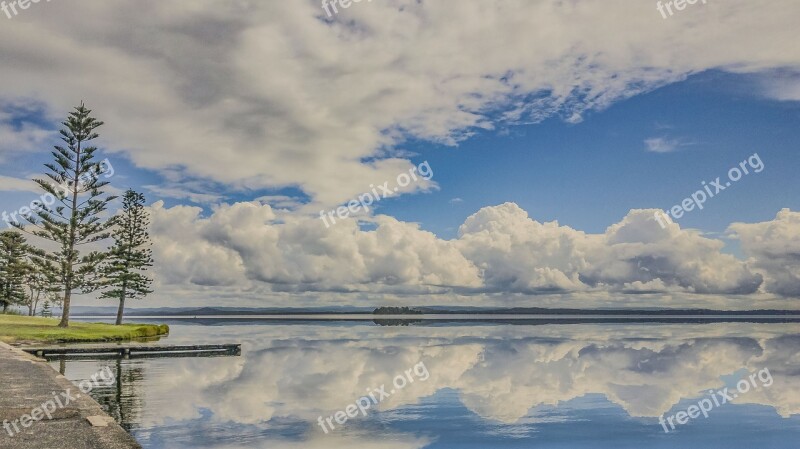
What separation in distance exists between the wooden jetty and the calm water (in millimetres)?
2768

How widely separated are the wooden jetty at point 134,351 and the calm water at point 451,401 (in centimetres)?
277

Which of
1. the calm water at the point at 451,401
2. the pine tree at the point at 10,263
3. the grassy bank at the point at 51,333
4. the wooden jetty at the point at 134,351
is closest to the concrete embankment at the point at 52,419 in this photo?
the calm water at the point at 451,401

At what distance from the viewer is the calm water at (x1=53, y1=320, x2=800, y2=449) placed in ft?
65.1

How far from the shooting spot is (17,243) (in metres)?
100

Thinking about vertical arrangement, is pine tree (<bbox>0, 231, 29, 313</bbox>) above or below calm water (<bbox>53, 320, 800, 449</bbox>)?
above

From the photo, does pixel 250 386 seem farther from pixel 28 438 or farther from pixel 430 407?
pixel 28 438

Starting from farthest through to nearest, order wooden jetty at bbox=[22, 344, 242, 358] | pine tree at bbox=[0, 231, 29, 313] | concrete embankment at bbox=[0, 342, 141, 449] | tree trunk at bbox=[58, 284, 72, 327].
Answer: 1. pine tree at bbox=[0, 231, 29, 313]
2. tree trunk at bbox=[58, 284, 72, 327]
3. wooden jetty at bbox=[22, 344, 242, 358]
4. concrete embankment at bbox=[0, 342, 141, 449]

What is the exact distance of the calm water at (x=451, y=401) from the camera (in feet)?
65.1

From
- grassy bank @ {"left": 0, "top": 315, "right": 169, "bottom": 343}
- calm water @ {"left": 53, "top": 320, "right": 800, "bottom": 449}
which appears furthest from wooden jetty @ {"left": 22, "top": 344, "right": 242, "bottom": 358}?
grassy bank @ {"left": 0, "top": 315, "right": 169, "bottom": 343}

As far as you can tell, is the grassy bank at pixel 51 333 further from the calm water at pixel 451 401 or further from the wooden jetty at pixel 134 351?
the calm water at pixel 451 401

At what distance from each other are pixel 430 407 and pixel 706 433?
34.1ft

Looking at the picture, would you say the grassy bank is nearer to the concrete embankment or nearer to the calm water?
the calm water

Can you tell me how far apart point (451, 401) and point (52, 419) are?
16.9 m

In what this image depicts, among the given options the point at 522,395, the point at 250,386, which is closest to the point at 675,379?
the point at 522,395
